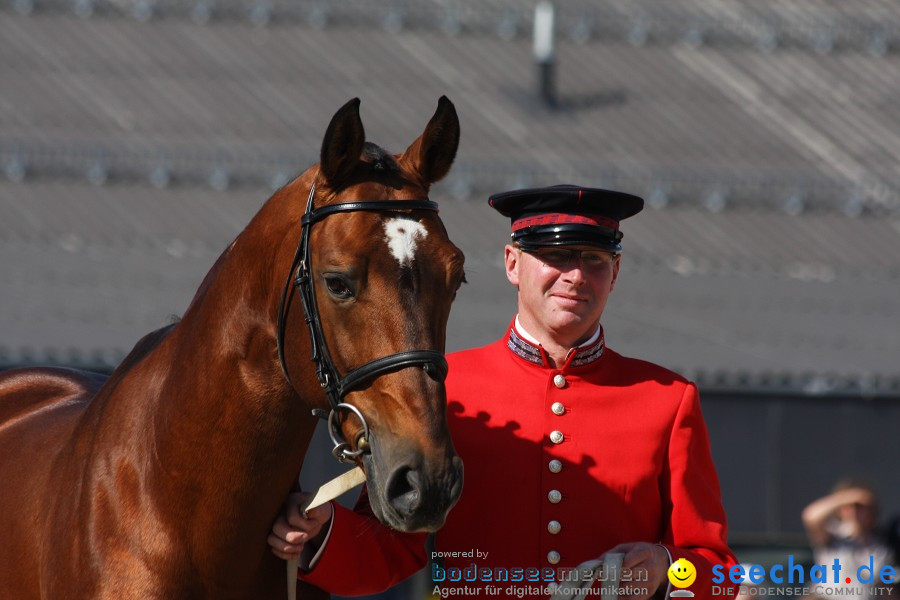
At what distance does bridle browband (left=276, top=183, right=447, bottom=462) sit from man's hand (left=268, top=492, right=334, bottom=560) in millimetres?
238

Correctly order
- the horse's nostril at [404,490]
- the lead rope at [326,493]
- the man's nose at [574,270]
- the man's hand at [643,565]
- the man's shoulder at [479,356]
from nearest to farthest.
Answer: the horse's nostril at [404,490] < the lead rope at [326,493] < the man's hand at [643,565] < the man's nose at [574,270] < the man's shoulder at [479,356]

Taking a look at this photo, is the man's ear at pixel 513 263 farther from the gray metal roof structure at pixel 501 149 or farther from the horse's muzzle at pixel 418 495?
the gray metal roof structure at pixel 501 149

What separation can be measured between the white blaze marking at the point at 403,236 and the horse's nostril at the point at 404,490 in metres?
A: 0.39

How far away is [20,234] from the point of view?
28.4 ft

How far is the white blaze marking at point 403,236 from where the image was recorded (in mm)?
2420

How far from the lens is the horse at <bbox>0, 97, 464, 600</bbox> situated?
2363mm

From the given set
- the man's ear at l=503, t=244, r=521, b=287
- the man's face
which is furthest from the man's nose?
the man's ear at l=503, t=244, r=521, b=287

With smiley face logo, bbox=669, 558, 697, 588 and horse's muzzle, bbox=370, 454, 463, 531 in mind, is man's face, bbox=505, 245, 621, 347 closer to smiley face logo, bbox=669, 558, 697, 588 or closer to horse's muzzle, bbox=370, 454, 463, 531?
smiley face logo, bbox=669, 558, 697, 588

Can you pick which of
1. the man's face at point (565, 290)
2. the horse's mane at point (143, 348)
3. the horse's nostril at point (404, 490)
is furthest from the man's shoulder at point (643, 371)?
the horse's mane at point (143, 348)

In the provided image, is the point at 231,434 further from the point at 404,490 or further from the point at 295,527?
the point at 404,490

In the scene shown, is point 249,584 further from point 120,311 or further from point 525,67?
point 525,67

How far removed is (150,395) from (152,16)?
9.51 m

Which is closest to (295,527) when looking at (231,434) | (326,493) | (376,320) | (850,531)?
(326,493)

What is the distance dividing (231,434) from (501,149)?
26.1 feet
